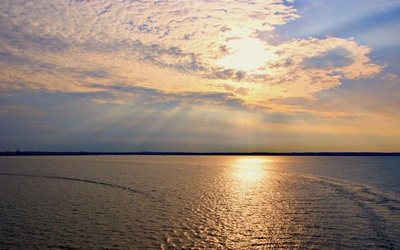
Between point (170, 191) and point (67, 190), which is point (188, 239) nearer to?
point (170, 191)

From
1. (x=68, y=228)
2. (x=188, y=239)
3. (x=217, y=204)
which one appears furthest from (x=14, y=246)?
(x=217, y=204)

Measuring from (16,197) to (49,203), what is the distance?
8889 millimetres

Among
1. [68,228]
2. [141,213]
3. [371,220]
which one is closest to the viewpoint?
[68,228]

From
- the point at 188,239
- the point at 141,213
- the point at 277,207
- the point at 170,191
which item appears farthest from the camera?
the point at 170,191

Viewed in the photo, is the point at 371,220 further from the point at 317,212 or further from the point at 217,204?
the point at 217,204

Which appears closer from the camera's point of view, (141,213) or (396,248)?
(396,248)

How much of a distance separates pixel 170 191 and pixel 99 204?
14.7m

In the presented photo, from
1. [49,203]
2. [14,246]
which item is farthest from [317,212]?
[49,203]

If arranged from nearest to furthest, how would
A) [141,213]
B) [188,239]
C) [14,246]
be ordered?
[14,246]
[188,239]
[141,213]

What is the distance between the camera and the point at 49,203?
39750mm

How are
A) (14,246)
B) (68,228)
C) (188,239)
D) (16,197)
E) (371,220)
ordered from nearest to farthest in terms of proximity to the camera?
(14,246)
(188,239)
(68,228)
(371,220)
(16,197)

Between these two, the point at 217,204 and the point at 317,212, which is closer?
the point at 317,212

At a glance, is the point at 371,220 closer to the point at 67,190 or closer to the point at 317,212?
the point at 317,212

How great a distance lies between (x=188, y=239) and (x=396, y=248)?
15588 millimetres
